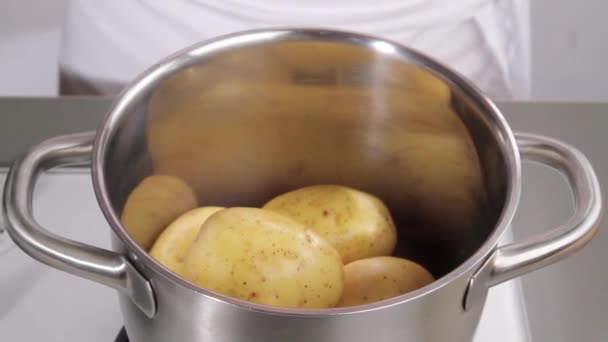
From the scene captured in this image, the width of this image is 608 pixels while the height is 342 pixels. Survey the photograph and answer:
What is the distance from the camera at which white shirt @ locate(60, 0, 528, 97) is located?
722mm

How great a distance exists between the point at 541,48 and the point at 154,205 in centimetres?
81

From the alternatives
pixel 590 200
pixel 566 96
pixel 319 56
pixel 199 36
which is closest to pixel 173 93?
pixel 319 56

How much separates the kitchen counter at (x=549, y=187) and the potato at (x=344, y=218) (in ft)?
0.37

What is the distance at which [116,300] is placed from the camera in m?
0.44

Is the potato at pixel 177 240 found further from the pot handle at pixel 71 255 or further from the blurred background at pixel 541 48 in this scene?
the blurred background at pixel 541 48

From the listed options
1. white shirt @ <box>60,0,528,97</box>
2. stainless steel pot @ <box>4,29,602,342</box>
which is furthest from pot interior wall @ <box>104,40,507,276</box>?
white shirt @ <box>60,0,528,97</box>

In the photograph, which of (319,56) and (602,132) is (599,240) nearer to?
(602,132)

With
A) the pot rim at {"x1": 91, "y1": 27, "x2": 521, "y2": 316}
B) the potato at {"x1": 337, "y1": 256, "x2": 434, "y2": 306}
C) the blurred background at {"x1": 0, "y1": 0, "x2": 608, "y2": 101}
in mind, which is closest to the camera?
the pot rim at {"x1": 91, "y1": 27, "x2": 521, "y2": 316}

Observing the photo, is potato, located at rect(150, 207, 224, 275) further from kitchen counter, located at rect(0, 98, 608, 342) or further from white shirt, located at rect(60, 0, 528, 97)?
white shirt, located at rect(60, 0, 528, 97)

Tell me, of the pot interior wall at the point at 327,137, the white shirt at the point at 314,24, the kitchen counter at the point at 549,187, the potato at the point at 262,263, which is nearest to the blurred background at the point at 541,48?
the white shirt at the point at 314,24

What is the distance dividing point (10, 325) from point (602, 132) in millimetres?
466

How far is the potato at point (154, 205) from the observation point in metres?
0.38

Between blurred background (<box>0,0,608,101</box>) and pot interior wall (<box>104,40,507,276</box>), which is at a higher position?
pot interior wall (<box>104,40,507,276</box>)

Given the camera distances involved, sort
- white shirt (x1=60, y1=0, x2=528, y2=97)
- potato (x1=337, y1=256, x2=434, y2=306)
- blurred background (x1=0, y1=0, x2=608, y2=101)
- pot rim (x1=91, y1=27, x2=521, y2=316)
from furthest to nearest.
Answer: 1. blurred background (x1=0, y1=0, x2=608, y2=101)
2. white shirt (x1=60, y1=0, x2=528, y2=97)
3. potato (x1=337, y1=256, x2=434, y2=306)
4. pot rim (x1=91, y1=27, x2=521, y2=316)
